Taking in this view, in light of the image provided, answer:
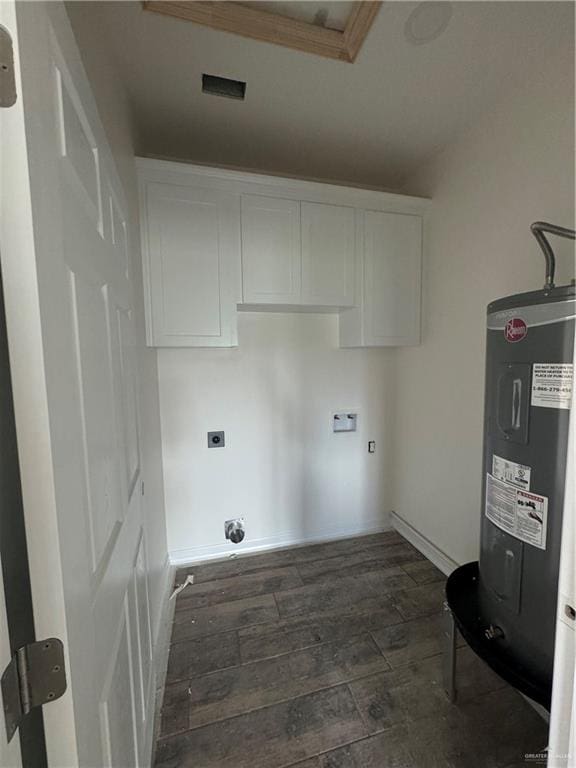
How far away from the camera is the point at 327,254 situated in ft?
6.43

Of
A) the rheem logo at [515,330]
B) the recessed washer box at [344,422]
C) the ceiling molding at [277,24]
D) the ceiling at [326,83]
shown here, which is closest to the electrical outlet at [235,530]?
the recessed washer box at [344,422]

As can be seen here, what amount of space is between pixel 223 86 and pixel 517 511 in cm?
217

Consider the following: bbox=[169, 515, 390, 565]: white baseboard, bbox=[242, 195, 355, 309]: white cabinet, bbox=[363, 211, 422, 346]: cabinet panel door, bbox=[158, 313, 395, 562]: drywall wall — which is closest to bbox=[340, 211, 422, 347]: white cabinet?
bbox=[363, 211, 422, 346]: cabinet panel door

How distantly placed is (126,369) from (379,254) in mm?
1717

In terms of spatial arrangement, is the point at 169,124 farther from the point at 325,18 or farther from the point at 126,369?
the point at 126,369

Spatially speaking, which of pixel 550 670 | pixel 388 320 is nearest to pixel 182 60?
pixel 388 320

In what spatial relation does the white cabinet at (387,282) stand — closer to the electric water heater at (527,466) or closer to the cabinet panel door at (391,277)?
the cabinet panel door at (391,277)

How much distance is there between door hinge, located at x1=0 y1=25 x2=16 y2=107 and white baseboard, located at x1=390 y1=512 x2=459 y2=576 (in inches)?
100

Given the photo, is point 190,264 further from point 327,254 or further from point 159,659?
point 159,659

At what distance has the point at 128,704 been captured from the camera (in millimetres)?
835

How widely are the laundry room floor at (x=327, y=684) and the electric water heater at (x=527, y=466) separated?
1.38 feet

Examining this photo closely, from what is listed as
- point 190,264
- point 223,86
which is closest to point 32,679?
point 190,264

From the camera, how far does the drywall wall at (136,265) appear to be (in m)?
1.00

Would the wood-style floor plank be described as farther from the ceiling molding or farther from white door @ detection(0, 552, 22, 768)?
the ceiling molding
